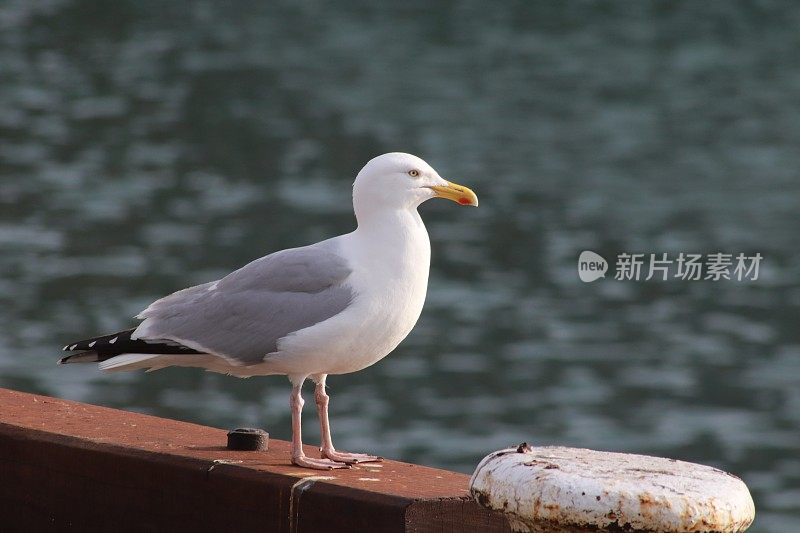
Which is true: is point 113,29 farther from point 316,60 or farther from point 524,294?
point 524,294

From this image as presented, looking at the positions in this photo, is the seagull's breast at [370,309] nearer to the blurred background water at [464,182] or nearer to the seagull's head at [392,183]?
the seagull's head at [392,183]

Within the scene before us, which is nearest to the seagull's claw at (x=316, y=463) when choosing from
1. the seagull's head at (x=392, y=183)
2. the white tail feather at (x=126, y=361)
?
the white tail feather at (x=126, y=361)

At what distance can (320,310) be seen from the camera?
16.5 ft

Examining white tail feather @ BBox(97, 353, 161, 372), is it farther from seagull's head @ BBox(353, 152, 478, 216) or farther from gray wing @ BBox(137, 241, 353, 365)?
seagull's head @ BBox(353, 152, 478, 216)

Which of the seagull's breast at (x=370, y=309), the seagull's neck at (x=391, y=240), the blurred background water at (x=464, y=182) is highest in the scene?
the blurred background water at (x=464, y=182)

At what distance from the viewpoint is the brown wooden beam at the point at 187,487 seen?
14.5ft

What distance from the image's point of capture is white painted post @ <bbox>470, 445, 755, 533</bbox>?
138 inches

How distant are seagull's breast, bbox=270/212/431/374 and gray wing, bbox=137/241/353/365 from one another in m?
0.05

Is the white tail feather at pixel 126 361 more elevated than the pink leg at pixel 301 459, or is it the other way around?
the white tail feather at pixel 126 361

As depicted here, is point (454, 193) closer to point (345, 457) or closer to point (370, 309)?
point (370, 309)

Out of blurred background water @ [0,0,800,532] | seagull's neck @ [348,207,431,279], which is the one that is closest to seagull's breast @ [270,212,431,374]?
seagull's neck @ [348,207,431,279]

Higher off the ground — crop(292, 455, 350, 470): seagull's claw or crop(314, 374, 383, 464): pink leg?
crop(314, 374, 383, 464): pink leg

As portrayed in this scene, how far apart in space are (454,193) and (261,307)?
30.4 inches

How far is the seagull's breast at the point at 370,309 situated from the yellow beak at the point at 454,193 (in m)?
0.17
